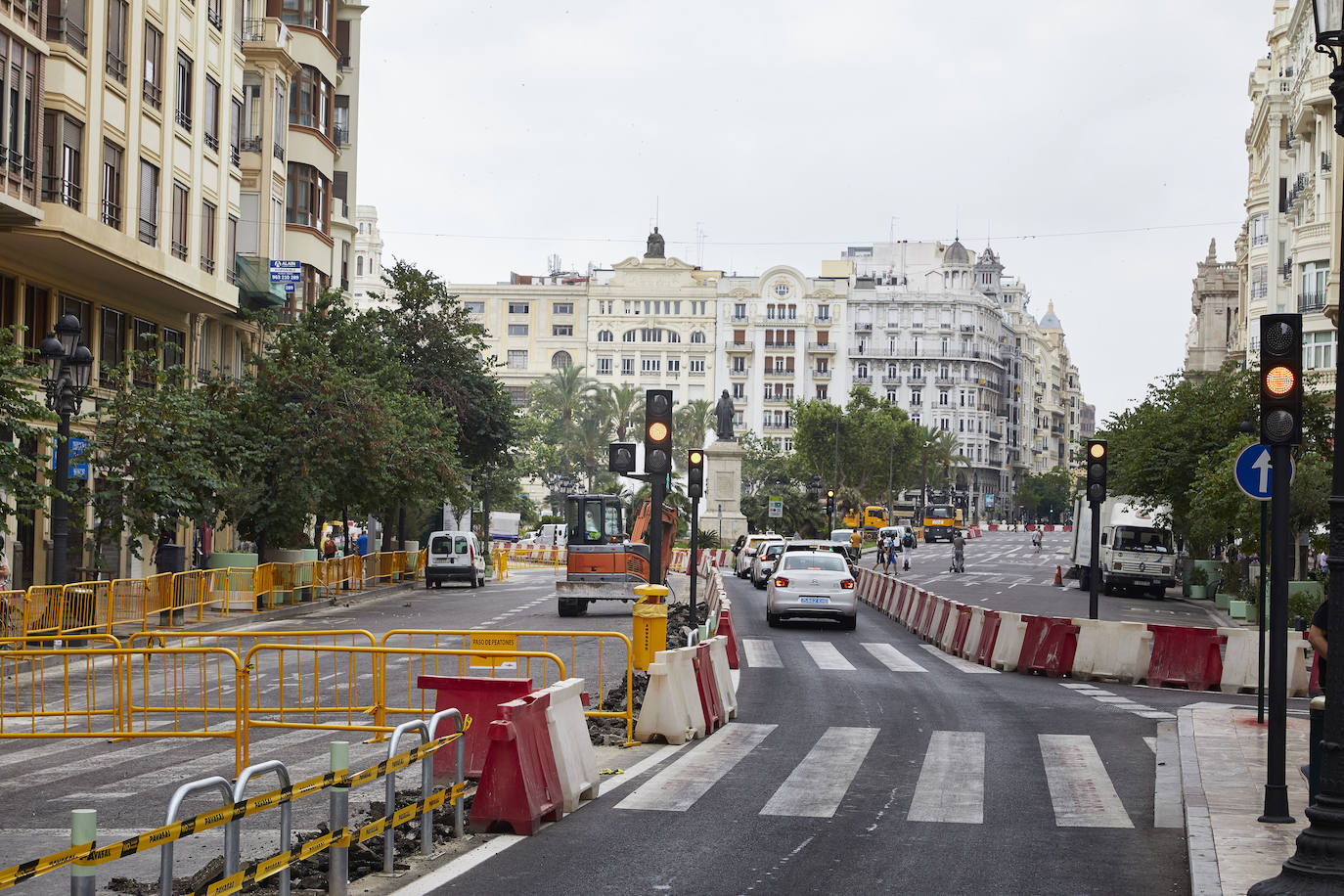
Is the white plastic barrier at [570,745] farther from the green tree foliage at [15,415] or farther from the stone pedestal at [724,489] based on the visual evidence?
the stone pedestal at [724,489]

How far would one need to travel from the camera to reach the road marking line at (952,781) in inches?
440

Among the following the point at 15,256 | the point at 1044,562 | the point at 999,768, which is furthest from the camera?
the point at 1044,562

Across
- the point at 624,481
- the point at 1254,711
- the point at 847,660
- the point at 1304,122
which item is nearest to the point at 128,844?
the point at 1254,711

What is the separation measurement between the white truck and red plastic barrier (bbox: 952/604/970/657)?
2579 cm

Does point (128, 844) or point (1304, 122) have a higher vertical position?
point (1304, 122)

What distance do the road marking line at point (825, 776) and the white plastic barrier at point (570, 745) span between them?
1286mm

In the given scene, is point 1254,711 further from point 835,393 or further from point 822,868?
point 835,393

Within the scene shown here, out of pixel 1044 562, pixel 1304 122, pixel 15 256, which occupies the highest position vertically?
pixel 1304 122

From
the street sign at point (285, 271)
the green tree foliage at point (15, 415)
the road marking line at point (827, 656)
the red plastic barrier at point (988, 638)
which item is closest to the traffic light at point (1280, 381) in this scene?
the road marking line at point (827, 656)

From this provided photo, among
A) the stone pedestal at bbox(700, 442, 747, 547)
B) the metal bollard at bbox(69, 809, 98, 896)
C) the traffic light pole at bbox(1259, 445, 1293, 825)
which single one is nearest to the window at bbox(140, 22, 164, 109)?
the traffic light pole at bbox(1259, 445, 1293, 825)

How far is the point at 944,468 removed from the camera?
147125 mm

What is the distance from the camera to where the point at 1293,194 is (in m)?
59.0

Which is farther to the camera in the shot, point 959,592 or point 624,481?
point 624,481

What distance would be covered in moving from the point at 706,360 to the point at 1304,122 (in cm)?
9602
